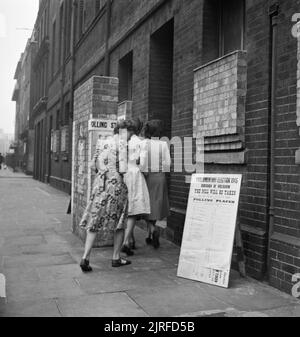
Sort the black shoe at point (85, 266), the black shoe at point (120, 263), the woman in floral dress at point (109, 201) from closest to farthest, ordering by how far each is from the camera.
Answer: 1. the black shoe at point (85, 266)
2. the woman in floral dress at point (109, 201)
3. the black shoe at point (120, 263)

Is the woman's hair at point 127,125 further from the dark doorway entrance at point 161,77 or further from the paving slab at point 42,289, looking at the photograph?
the dark doorway entrance at point 161,77

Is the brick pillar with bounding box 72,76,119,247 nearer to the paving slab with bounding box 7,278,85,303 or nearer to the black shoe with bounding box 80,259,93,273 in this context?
the black shoe with bounding box 80,259,93,273

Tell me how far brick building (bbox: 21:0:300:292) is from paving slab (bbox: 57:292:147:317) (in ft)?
5.14

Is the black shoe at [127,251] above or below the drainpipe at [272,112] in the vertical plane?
below

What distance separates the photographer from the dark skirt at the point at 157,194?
265 inches

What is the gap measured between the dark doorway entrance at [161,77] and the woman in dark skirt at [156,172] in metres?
1.93

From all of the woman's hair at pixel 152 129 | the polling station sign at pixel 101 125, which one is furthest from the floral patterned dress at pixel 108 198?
the polling station sign at pixel 101 125

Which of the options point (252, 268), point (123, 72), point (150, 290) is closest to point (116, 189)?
point (150, 290)

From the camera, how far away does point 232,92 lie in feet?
18.3

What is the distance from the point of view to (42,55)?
89.6 feet

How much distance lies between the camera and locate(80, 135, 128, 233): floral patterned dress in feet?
18.2

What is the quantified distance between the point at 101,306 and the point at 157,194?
2.77 m

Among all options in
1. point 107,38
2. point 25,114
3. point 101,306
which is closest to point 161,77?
point 107,38
